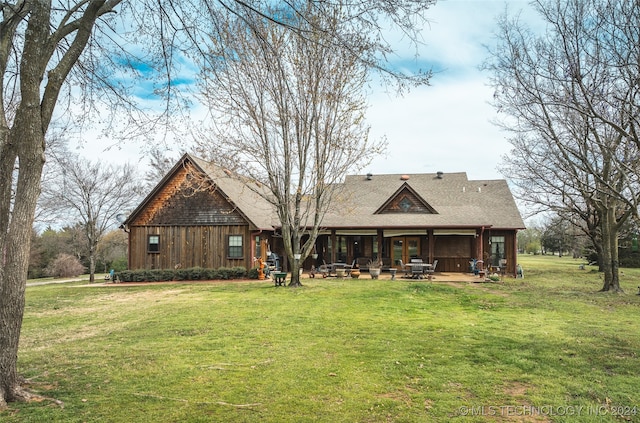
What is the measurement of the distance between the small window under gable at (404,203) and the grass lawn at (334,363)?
12355 millimetres

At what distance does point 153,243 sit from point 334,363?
63.7ft

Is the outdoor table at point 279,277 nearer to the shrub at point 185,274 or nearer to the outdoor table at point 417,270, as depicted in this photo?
the shrub at point 185,274

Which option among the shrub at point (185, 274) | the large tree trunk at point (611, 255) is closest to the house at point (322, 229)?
the shrub at point (185, 274)

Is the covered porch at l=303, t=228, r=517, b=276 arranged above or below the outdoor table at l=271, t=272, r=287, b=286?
above

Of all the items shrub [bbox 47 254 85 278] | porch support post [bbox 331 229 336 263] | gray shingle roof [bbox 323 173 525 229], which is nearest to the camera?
gray shingle roof [bbox 323 173 525 229]

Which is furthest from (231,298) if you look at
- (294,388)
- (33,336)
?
(294,388)

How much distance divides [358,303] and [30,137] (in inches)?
387

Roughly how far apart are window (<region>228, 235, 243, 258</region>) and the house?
6 cm

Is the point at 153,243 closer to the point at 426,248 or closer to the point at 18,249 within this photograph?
the point at 426,248

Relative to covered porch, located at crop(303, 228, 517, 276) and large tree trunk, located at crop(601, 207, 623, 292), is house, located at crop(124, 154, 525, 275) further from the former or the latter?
large tree trunk, located at crop(601, 207, 623, 292)

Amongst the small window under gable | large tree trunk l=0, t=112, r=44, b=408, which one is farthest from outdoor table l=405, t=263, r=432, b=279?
large tree trunk l=0, t=112, r=44, b=408

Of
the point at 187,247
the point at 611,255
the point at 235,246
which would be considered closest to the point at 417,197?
the point at 611,255

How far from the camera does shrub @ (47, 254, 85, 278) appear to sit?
34.7m

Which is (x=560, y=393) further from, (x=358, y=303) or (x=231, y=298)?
(x=231, y=298)
